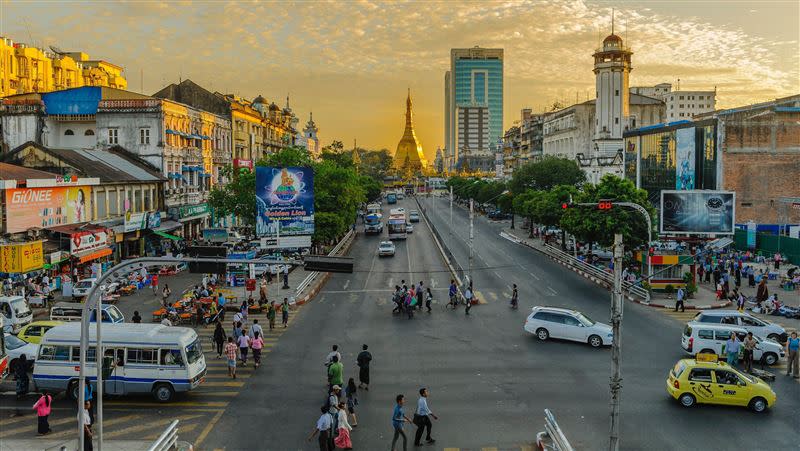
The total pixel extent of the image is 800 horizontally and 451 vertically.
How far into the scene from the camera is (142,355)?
774 inches

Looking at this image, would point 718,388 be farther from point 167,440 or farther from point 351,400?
point 167,440

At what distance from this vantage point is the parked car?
85.4 feet

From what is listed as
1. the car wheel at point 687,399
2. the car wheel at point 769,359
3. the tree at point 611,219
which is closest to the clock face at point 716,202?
the tree at point 611,219

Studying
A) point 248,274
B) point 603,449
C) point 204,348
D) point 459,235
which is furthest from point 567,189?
point 603,449

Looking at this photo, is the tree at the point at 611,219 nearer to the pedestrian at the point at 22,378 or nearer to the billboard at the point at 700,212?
the billboard at the point at 700,212

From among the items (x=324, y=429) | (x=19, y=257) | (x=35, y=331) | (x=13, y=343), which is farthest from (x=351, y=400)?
(x=19, y=257)

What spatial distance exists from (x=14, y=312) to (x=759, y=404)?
94.1 ft

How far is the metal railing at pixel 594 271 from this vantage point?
37112mm

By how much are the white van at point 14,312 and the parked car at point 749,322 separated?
28671 millimetres

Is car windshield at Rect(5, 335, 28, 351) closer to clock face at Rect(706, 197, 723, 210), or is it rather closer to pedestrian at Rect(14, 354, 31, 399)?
pedestrian at Rect(14, 354, 31, 399)

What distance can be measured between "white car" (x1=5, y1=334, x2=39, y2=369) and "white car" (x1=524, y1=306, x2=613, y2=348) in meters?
18.8

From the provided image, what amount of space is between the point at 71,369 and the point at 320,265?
30.0 feet

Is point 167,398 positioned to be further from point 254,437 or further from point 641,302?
point 641,302

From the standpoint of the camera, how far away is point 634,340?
88.2 ft
